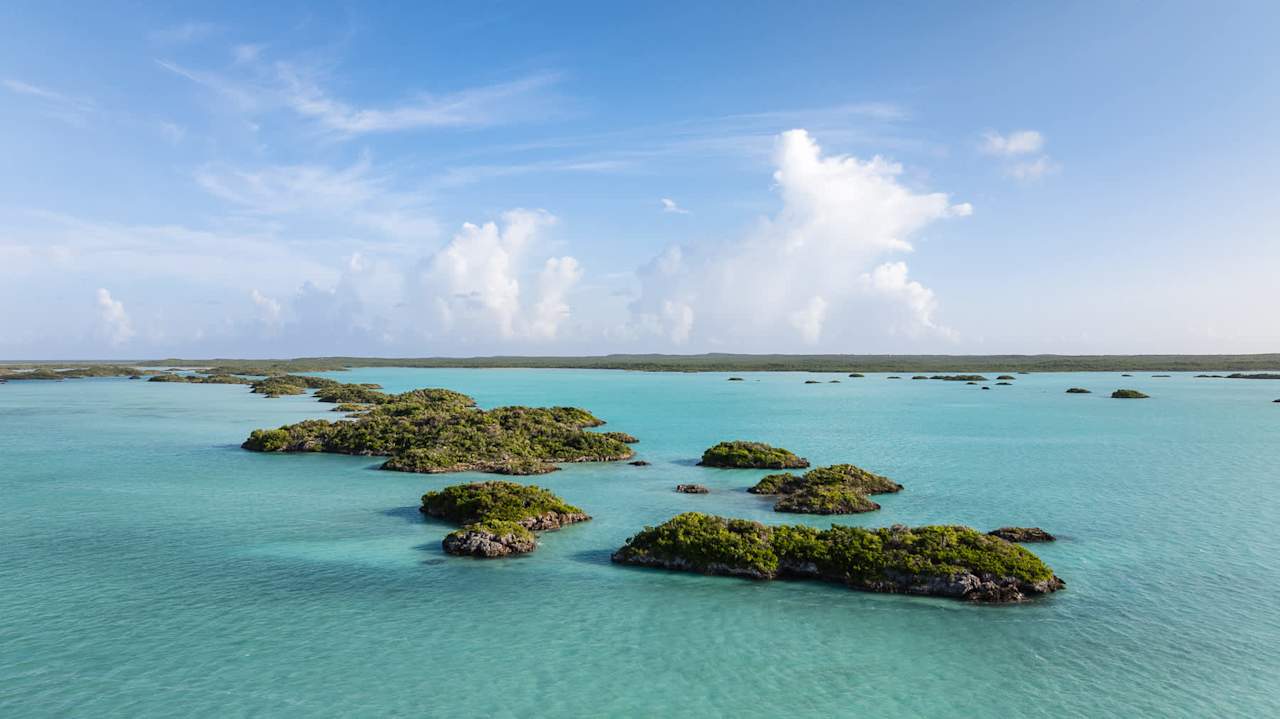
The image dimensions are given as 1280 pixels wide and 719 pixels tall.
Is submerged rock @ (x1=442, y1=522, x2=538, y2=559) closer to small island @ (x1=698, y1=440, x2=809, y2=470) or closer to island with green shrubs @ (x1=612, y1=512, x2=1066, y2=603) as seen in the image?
island with green shrubs @ (x1=612, y1=512, x2=1066, y2=603)

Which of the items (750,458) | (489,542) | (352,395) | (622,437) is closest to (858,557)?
(489,542)

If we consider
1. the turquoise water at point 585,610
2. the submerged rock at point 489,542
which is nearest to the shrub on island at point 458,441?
the turquoise water at point 585,610

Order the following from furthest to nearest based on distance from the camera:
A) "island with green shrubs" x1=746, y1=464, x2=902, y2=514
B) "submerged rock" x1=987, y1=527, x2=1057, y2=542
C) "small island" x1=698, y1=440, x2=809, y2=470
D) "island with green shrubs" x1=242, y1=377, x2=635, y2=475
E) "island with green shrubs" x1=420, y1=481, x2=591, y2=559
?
"small island" x1=698, y1=440, x2=809, y2=470 → "island with green shrubs" x1=242, y1=377, x2=635, y2=475 → "island with green shrubs" x1=746, y1=464, x2=902, y2=514 → "submerged rock" x1=987, y1=527, x2=1057, y2=542 → "island with green shrubs" x1=420, y1=481, x2=591, y2=559

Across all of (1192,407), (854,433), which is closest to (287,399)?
(854,433)

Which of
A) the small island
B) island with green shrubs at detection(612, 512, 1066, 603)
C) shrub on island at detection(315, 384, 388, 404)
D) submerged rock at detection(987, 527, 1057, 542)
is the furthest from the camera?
shrub on island at detection(315, 384, 388, 404)

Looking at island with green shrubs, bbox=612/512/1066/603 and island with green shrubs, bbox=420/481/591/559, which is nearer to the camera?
island with green shrubs, bbox=612/512/1066/603

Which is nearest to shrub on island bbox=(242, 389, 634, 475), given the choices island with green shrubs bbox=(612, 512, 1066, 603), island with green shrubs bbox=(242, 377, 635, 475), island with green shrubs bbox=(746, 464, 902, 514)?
island with green shrubs bbox=(242, 377, 635, 475)

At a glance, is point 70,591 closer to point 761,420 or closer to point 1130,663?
point 1130,663
